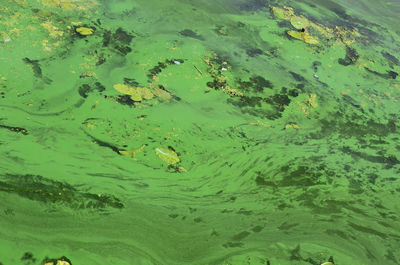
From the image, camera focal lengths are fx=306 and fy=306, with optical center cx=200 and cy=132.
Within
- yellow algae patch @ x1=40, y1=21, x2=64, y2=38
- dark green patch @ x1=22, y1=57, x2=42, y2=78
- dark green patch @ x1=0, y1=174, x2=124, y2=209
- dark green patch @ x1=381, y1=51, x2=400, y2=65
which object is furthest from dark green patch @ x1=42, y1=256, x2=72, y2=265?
dark green patch @ x1=381, y1=51, x2=400, y2=65

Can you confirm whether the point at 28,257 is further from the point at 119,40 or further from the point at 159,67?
the point at 119,40

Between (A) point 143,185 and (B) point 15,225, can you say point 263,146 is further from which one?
(B) point 15,225

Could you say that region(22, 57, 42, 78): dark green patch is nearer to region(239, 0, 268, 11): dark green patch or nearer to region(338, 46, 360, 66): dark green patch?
region(239, 0, 268, 11): dark green patch

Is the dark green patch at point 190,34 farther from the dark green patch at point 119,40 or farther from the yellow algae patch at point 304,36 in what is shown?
the yellow algae patch at point 304,36

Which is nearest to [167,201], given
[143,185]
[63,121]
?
[143,185]

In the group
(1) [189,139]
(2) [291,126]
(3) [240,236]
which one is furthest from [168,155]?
(2) [291,126]

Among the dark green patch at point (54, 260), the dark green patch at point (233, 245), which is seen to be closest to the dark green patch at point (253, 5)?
the dark green patch at point (233, 245)
